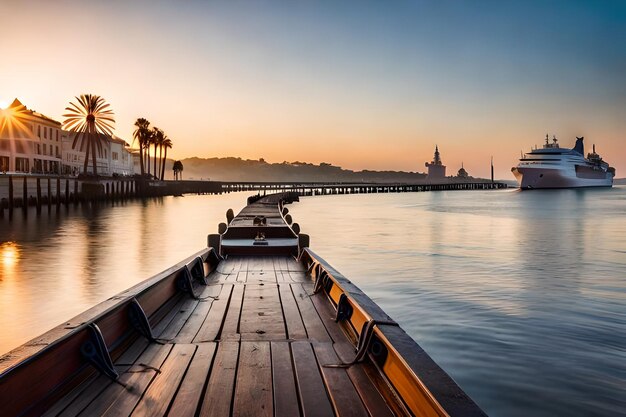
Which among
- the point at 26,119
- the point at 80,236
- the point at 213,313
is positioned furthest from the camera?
the point at 26,119

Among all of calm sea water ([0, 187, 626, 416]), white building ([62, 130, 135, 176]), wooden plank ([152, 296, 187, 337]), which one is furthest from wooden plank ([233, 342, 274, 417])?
white building ([62, 130, 135, 176])

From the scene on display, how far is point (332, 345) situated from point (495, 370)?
455 cm

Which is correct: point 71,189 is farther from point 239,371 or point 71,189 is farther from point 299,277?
point 239,371

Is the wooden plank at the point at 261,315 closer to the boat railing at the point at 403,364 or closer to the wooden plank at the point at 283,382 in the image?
the wooden plank at the point at 283,382

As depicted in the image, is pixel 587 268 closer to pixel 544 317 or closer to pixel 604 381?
pixel 544 317

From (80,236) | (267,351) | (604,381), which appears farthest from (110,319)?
(80,236)

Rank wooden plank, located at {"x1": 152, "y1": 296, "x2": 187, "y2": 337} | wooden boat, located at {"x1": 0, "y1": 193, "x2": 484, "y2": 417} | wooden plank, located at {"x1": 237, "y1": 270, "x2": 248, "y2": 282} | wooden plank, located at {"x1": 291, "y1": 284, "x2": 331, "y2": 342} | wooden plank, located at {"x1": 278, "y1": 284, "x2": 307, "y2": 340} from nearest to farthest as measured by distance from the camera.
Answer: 1. wooden boat, located at {"x1": 0, "y1": 193, "x2": 484, "y2": 417}
2. wooden plank, located at {"x1": 291, "y1": 284, "x2": 331, "y2": 342}
3. wooden plank, located at {"x1": 278, "y1": 284, "x2": 307, "y2": 340}
4. wooden plank, located at {"x1": 152, "y1": 296, "x2": 187, "y2": 337}
5. wooden plank, located at {"x1": 237, "y1": 270, "x2": 248, "y2": 282}

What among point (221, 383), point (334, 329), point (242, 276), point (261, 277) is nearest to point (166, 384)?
point (221, 383)

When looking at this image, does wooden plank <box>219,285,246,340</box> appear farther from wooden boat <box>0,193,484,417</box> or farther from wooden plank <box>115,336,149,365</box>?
wooden plank <box>115,336,149,365</box>

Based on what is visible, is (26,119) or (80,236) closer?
(80,236)

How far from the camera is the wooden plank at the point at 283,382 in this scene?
3959 millimetres

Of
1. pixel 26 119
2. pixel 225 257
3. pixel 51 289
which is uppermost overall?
pixel 26 119

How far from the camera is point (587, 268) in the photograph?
846 inches

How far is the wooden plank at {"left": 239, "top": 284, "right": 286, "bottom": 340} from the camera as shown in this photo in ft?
20.3
